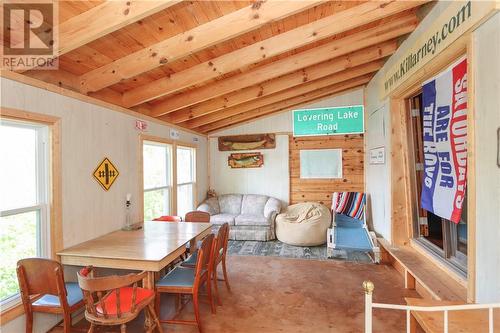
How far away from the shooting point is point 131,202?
3.28m

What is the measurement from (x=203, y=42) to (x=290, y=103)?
3.28 metres

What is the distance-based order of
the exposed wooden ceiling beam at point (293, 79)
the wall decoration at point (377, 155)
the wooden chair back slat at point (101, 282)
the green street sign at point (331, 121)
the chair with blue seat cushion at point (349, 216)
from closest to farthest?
the wooden chair back slat at point (101, 282) < the green street sign at point (331, 121) < the exposed wooden ceiling beam at point (293, 79) < the wall decoration at point (377, 155) < the chair with blue seat cushion at point (349, 216)

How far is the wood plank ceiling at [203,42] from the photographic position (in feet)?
5.87

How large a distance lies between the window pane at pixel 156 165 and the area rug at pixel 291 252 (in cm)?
166

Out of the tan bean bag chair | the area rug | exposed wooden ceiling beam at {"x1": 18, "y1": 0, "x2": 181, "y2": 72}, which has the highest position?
exposed wooden ceiling beam at {"x1": 18, "y1": 0, "x2": 181, "y2": 72}

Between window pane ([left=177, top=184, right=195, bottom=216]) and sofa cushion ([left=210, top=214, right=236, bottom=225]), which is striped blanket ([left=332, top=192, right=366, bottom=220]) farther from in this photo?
window pane ([left=177, top=184, right=195, bottom=216])

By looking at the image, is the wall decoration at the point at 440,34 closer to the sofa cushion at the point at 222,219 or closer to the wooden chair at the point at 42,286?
the wooden chair at the point at 42,286

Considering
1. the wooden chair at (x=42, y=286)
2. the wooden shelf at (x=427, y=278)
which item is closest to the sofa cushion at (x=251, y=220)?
the wooden shelf at (x=427, y=278)

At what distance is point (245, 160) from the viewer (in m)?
5.79

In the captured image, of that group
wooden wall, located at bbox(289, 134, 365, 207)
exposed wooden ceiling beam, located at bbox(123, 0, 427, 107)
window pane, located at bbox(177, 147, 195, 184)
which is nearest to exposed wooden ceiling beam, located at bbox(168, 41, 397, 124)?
window pane, located at bbox(177, 147, 195, 184)

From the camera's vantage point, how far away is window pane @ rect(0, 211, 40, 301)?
1.92 metres

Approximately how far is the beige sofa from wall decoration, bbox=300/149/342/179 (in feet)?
3.14

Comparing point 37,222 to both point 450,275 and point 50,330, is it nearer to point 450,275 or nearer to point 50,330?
point 50,330

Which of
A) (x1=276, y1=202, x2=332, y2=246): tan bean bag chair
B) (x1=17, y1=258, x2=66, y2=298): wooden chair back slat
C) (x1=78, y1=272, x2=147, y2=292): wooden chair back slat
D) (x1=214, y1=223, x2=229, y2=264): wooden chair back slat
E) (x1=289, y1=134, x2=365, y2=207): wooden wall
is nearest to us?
(x1=78, y1=272, x2=147, y2=292): wooden chair back slat
